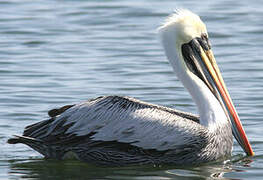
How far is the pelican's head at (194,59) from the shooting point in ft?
25.4

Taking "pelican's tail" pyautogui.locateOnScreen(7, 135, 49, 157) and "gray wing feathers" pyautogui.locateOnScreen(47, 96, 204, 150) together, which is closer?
"gray wing feathers" pyautogui.locateOnScreen(47, 96, 204, 150)

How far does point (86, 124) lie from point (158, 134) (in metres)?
0.66

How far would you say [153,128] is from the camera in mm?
7305

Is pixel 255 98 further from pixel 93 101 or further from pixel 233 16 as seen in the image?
pixel 233 16

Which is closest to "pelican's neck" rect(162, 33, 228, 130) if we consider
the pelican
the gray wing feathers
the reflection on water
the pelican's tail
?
the pelican

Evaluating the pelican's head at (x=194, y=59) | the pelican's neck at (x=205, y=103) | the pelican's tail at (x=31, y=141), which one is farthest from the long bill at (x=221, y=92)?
the pelican's tail at (x=31, y=141)

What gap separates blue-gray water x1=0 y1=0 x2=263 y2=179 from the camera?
765 centimetres

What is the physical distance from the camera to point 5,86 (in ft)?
34.3

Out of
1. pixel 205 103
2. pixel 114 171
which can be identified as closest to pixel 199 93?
pixel 205 103

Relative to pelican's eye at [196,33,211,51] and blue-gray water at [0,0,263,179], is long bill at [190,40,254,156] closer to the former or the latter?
pelican's eye at [196,33,211,51]

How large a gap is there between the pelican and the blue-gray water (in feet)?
0.48

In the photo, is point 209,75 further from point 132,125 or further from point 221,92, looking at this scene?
point 132,125

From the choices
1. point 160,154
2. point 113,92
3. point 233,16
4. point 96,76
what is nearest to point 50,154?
point 160,154

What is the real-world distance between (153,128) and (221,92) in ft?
3.05
